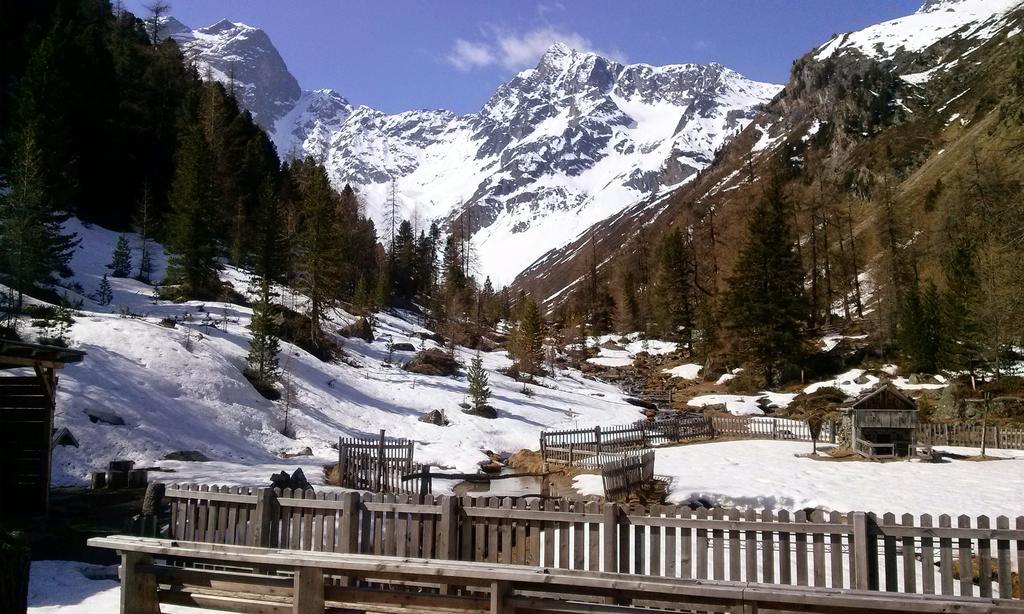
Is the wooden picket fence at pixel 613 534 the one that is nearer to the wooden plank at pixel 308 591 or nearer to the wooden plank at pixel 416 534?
the wooden plank at pixel 416 534

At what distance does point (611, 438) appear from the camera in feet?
99.6

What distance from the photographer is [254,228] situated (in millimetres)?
54844

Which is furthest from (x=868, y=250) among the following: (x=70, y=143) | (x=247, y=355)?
(x=70, y=143)

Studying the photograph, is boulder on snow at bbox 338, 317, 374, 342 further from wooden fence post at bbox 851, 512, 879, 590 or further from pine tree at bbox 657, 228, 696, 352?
wooden fence post at bbox 851, 512, 879, 590

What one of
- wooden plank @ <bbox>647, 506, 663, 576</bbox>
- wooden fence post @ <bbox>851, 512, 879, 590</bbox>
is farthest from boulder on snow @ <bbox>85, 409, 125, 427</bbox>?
wooden fence post @ <bbox>851, 512, 879, 590</bbox>

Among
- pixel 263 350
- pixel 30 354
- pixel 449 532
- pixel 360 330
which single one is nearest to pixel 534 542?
pixel 449 532

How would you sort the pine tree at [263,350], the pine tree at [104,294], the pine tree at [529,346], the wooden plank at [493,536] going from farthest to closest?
the pine tree at [529,346], the pine tree at [104,294], the pine tree at [263,350], the wooden plank at [493,536]

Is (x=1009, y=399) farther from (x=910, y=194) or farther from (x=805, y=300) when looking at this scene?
(x=910, y=194)

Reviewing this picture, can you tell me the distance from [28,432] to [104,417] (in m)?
6.51

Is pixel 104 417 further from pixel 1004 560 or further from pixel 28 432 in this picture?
pixel 1004 560

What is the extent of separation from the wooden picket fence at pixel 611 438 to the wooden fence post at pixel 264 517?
17.4 metres

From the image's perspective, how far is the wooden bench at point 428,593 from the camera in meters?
5.23

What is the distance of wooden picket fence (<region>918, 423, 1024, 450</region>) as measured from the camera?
93.7 ft

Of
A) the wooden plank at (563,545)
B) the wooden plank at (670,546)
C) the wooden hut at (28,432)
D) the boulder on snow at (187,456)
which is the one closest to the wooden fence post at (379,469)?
the boulder on snow at (187,456)
